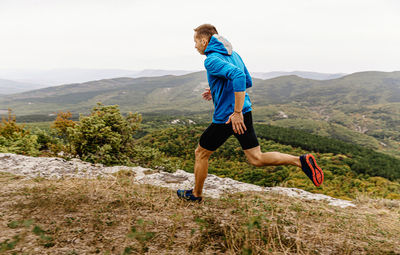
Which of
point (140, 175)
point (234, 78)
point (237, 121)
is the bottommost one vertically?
point (140, 175)

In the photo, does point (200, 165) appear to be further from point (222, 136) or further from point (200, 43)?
point (200, 43)

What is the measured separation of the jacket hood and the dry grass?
2095mm

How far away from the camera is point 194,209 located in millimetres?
3133

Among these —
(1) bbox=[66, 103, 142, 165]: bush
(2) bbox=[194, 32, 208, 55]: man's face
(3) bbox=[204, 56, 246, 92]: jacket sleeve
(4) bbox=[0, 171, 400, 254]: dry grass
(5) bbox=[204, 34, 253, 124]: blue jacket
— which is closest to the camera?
(4) bbox=[0, 171, 400, 254]: dry grass

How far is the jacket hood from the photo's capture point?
9.73 feet

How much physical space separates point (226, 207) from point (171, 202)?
33.3 inches

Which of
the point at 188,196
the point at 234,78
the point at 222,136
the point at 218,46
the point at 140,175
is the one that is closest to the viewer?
the point at 234,78

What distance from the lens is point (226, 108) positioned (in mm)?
3008

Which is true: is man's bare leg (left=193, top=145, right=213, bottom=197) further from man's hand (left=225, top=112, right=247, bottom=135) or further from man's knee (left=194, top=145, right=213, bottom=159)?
man's hand (left=225, top=112, right=247, bottom=135)

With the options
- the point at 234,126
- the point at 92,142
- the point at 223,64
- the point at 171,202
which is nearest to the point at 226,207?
the point at 171,202

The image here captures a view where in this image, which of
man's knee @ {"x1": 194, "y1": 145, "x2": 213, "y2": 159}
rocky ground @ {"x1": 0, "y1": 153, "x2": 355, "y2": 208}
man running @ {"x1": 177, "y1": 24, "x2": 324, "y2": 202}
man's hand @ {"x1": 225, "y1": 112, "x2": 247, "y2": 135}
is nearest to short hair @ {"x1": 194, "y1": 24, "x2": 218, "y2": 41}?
man running @ {"x1": 177, "y1": 24, "x2": 324, "y2": 202}

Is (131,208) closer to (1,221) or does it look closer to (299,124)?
(1,221)

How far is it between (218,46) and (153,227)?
243cm

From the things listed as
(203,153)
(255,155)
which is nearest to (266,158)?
(255,155)
